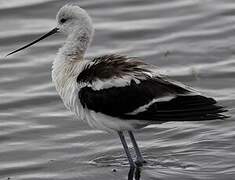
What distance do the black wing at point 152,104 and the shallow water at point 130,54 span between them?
67 centimetres

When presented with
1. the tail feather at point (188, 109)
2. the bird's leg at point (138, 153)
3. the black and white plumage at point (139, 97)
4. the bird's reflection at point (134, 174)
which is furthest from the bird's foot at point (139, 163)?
the tail feather at point (188, 109)

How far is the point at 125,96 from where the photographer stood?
812cm

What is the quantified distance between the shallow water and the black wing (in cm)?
67

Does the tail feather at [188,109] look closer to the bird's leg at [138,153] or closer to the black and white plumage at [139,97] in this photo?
the black and white plumage at [139,97]

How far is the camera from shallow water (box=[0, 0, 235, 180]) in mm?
8734

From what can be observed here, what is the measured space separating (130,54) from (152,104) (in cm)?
340

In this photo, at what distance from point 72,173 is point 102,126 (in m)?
0.60

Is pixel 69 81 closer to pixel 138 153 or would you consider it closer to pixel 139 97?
pixel 139 97

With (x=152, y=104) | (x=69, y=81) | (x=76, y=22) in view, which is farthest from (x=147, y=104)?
(x=76, y=22)

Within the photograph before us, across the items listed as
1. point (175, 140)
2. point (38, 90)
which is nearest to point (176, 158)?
point (175, 140)

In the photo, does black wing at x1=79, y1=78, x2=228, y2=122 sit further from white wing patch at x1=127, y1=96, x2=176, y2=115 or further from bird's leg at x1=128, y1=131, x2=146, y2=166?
A: bird's leg at x1=128, y1=131, x2=146, y2=166

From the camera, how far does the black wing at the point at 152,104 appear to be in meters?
7.86

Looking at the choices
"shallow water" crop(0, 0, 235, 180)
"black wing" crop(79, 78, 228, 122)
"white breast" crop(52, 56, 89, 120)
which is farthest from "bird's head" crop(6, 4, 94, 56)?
"shallow water" crop(0, 0, 235, 180)

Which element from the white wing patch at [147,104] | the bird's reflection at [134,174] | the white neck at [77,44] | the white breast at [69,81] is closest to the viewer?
the white wing patch at [147,104]
